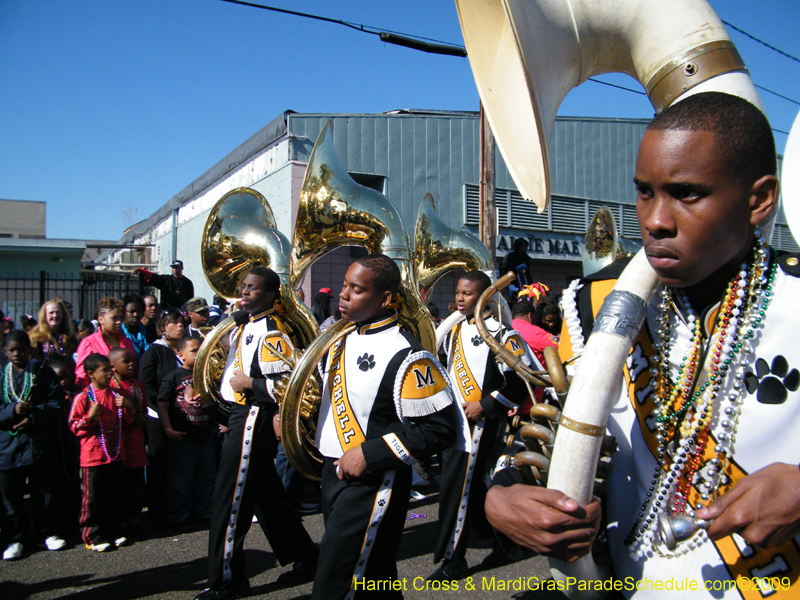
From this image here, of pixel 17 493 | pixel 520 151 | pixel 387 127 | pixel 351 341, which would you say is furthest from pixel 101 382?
pixel 387 127

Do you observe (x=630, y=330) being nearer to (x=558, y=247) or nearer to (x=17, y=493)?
(x=17, y=493)

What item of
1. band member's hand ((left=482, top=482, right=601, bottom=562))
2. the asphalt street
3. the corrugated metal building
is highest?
the corrugated metal building

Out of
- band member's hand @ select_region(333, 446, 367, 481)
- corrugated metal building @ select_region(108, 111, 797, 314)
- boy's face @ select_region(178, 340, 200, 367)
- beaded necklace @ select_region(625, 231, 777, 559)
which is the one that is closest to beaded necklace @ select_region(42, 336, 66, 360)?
boy's face @ select_region(178, 340, 200, 367)

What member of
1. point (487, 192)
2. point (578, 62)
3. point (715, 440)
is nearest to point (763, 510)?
point (715, 440)

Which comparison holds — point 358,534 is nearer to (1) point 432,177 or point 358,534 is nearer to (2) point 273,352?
(2) point 273,352

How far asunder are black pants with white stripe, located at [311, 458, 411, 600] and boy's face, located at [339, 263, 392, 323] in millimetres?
739

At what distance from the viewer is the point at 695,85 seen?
47.5 inches

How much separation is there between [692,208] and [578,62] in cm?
58

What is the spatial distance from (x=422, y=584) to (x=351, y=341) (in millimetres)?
1840

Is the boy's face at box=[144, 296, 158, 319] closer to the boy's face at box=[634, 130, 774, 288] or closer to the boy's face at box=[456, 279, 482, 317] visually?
the boy's face at box=[456, 279, 482, 317]

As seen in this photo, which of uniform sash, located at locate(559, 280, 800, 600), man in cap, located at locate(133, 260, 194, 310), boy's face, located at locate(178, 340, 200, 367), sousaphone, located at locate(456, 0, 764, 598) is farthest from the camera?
man in cap, located at locate(133, 260, 194, 310)

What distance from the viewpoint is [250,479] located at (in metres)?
3.37

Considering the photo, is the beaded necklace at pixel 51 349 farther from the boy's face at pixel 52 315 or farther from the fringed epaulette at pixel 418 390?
the fringed epaulette at pixel 418 390

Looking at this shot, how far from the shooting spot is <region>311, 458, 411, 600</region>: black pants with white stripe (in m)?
2.34
